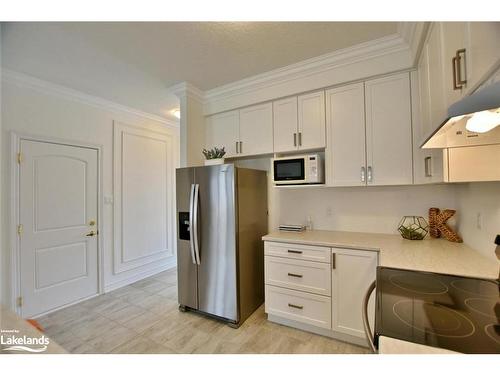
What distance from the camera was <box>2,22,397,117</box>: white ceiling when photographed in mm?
1741

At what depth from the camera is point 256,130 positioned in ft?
8.50

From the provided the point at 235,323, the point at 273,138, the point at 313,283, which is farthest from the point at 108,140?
the point at 313,283

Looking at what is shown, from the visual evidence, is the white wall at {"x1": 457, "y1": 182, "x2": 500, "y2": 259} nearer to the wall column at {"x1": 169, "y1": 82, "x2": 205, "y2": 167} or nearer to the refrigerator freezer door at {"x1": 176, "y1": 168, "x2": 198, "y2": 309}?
the refrigerator freezer door at {"x1": 176, "y1": 168, "x2": 198, "y2": 309}

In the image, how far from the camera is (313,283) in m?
2.02

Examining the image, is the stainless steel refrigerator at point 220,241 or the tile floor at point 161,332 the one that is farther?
the stainless steel refrigerator at point 220,241

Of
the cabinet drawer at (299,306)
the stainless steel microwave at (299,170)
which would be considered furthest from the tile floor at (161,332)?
the stainless steel microwave at (299,170)

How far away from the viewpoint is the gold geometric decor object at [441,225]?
72.6 inches

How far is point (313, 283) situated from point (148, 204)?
2805mm

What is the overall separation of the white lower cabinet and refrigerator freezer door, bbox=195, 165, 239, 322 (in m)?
0.37

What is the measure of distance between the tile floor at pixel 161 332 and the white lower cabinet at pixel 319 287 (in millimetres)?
133

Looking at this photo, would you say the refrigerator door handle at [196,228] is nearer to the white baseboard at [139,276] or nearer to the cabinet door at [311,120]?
the cabinet door at [311,120]

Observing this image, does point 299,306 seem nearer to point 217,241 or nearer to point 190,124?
point 217,241

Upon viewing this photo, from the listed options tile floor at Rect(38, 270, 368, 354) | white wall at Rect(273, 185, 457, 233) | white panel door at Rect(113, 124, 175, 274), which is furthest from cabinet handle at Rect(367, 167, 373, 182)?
white panel door at Rect(113, 124, 175, 274)
